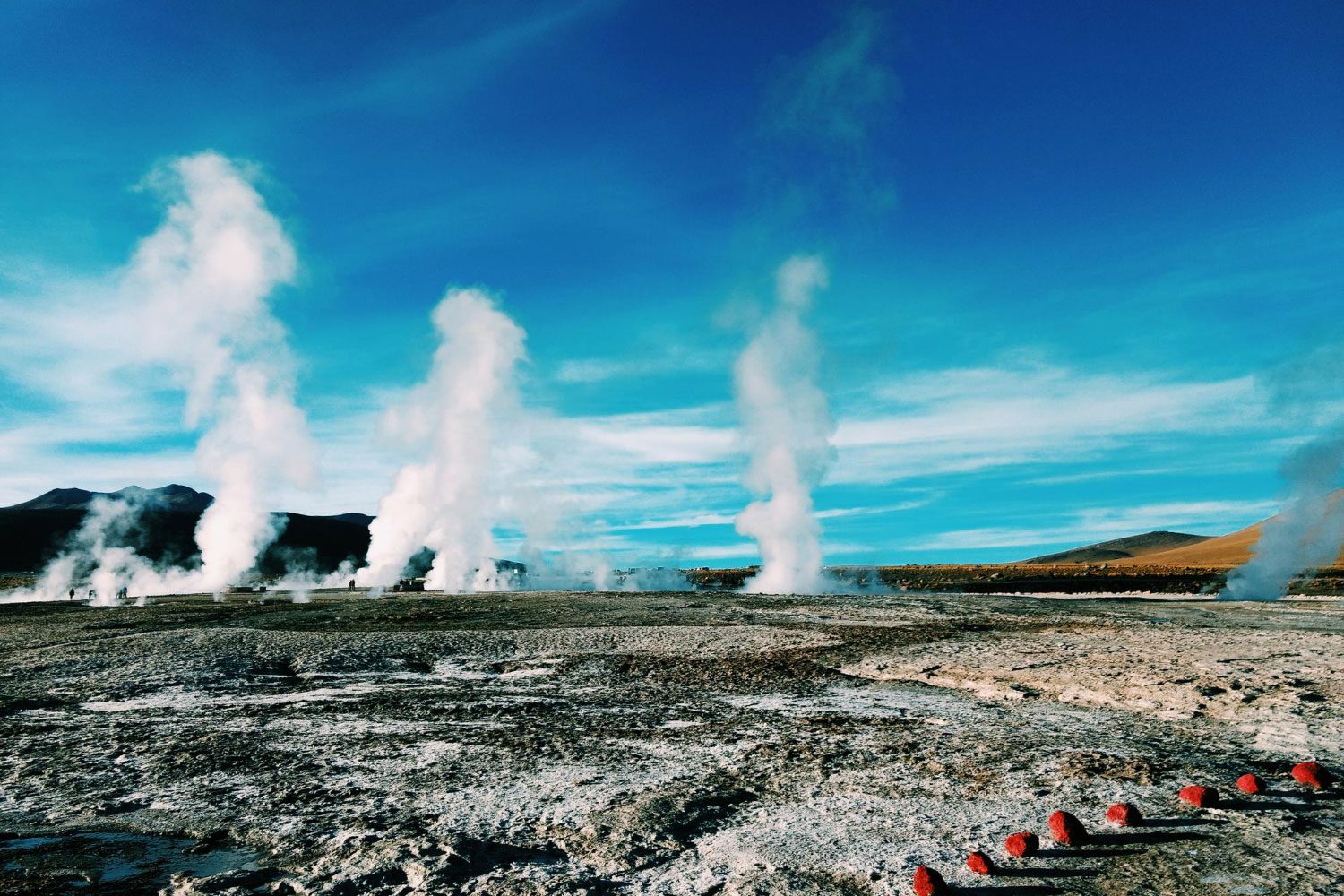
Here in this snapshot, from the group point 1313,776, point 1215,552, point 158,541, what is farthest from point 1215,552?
point 158,541

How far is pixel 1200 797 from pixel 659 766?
148 inches

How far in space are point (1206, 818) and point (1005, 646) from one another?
9.55 m

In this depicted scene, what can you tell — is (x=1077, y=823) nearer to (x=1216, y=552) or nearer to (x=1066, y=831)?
(x=1066, y=831)

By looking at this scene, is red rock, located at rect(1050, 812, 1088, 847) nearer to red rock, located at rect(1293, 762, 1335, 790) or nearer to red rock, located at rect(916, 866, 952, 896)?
red rock, located at rect(916, 866, 952, 896)

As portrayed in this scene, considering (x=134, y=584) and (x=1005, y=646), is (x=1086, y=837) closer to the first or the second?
(x=1005, y=646)

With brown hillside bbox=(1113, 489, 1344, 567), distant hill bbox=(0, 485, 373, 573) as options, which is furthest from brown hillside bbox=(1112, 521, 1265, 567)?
distant hill bbox=(0, 485, 373, 573)

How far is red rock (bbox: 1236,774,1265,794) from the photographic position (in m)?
5.87

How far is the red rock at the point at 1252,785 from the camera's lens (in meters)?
5.87

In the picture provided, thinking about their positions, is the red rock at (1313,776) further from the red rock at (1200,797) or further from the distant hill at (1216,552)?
the distant hill at (1216,552)

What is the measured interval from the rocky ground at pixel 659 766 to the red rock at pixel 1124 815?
0.30 feet

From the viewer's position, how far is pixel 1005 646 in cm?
1455

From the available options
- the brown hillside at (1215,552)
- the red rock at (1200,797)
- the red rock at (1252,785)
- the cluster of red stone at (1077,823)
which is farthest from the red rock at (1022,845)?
the brown hillside at (1215,552)

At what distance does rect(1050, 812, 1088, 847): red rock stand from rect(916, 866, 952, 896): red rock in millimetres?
1038

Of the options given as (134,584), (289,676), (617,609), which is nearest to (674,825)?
(289,676)
